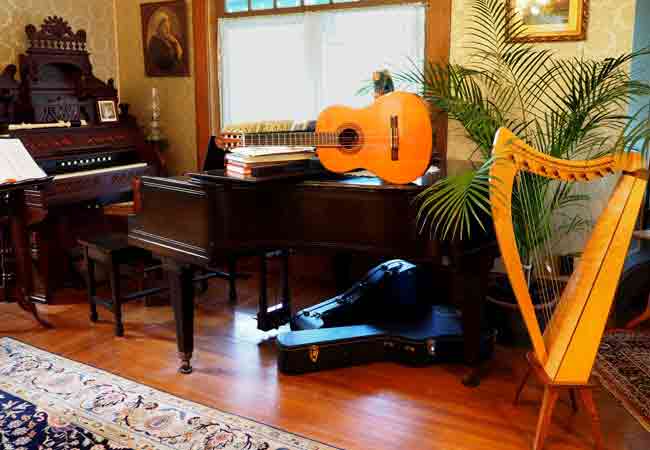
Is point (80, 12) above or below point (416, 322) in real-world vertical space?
above

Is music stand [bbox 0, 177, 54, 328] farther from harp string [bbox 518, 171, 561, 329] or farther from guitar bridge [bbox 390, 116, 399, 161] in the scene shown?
harp string [bbox 518, 171, 561, 329]

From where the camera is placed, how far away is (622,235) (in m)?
2.04

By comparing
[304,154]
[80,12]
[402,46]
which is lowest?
[304,154]

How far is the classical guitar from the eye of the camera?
2.50 m

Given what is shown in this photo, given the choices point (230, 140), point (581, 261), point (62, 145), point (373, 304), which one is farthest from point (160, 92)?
point (581, 261)

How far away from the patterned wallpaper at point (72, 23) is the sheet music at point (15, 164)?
3.44 ft

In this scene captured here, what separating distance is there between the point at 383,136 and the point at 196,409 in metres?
1.34

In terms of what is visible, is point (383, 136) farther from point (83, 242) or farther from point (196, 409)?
point (83, 242)

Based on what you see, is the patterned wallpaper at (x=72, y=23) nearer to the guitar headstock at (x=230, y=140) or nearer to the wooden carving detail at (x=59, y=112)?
the wooden carving detail at (x=59, y=112)

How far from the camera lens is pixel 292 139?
8.59 feet

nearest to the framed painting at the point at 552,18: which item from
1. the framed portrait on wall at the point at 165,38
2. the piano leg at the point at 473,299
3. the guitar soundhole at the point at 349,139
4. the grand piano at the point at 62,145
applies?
the guitar soundhole at the point at 349,139

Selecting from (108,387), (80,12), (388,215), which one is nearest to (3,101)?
(80,12)

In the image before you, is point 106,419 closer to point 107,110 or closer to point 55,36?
point 107,110

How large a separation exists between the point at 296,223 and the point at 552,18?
174cm
